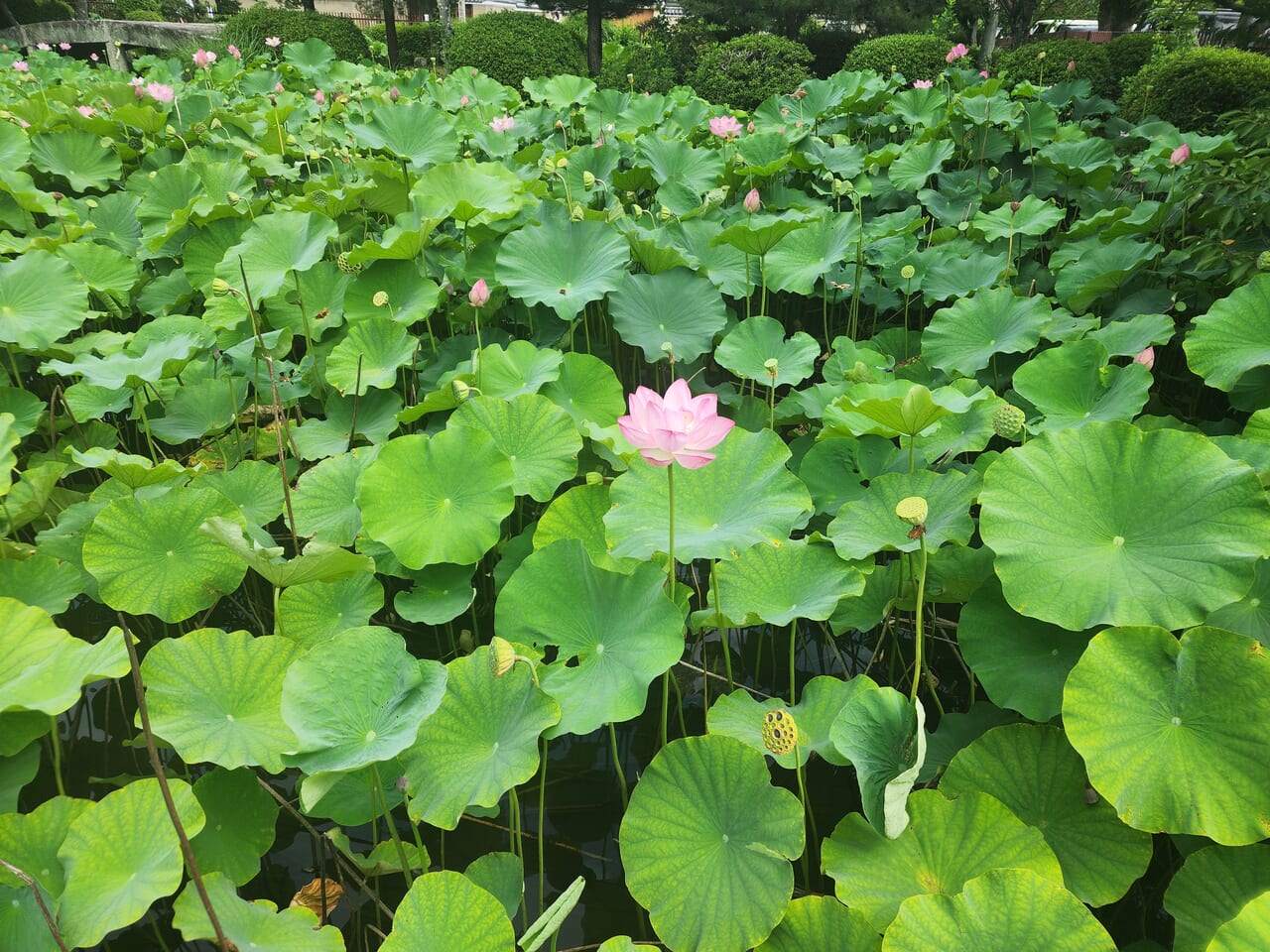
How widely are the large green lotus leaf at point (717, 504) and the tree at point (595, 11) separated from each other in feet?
33.1

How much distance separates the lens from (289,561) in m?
1.30

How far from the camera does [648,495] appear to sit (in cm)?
147

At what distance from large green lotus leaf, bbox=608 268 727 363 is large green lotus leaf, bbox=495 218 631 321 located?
0.08m

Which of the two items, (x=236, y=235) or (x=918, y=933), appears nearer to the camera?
(x=918, y=933)

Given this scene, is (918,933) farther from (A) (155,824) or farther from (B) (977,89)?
(B) (977,89)

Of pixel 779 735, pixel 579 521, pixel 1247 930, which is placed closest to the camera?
pixel 1247 930

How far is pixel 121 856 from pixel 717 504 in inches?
41.5

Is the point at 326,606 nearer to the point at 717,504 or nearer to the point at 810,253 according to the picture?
the point at 717,504

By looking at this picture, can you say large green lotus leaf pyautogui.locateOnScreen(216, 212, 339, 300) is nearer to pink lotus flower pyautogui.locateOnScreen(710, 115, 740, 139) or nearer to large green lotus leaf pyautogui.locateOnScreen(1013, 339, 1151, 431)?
pink lotus flower pyautogui.locateOnScreen(710, 115, 740, 139)

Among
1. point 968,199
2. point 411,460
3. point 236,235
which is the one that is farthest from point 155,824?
point 968,199

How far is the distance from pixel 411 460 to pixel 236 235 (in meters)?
1.56

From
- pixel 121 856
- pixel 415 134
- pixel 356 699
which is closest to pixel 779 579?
pixel 356 699

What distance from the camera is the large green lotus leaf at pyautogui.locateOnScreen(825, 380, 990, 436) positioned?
1384 mm

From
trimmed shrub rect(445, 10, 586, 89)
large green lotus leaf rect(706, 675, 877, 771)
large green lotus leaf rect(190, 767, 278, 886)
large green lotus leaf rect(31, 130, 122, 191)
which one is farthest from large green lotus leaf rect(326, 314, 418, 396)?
trimmed shrub rect(445, 10, 586, 89)
